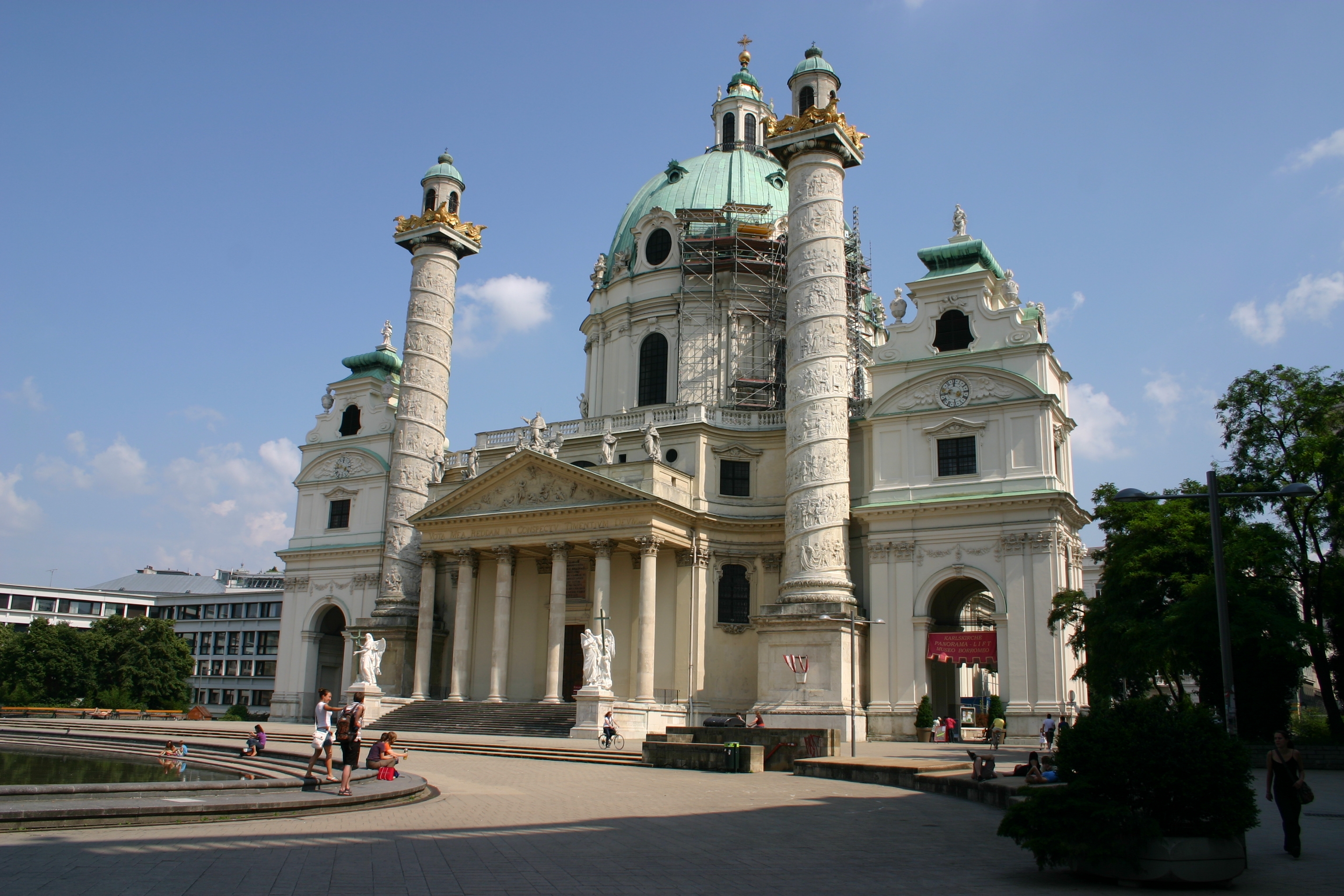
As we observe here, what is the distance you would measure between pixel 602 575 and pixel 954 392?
45.6 feet

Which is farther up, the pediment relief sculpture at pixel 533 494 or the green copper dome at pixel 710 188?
the green copper dome at pixel 710 188

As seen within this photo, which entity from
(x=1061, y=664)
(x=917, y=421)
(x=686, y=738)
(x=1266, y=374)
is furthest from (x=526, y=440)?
(x=1266, y=374)

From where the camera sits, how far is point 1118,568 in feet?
94.8

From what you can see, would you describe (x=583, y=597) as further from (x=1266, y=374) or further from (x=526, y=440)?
(x=1266, y=374)

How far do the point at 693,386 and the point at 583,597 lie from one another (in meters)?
10.8

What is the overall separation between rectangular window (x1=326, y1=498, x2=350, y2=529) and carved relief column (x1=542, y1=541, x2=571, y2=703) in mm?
14555

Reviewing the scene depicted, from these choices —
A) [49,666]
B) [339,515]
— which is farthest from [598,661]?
[49,666]

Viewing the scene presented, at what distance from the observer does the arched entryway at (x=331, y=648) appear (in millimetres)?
50125

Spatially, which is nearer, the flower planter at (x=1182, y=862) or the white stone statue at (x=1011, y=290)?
the flower planter at (x=1182, y=862)

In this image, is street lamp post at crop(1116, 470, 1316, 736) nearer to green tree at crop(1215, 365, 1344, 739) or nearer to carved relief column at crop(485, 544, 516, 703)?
green tree at crop(1215, 365, 1344, 739)

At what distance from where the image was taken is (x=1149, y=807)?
34.1ft

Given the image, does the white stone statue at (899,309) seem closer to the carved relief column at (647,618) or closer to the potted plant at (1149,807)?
the carved relief column at (647,618)

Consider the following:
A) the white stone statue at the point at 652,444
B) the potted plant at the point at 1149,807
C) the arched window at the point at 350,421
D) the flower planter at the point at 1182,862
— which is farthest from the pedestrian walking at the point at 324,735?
the arched window at the point at 350,421

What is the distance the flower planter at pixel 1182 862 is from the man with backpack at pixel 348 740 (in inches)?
396
